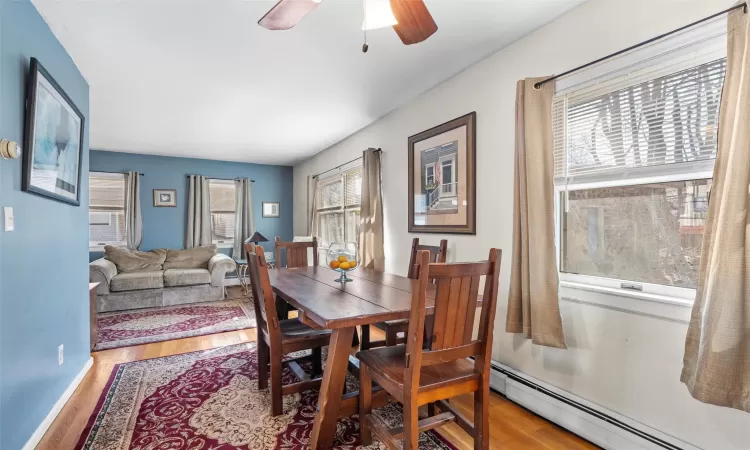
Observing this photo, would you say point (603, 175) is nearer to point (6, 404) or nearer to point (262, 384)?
point (262, 384)

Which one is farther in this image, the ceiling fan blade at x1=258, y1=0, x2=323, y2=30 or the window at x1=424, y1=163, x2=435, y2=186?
the window at x1=424, y1=163, x2=435, y2=186

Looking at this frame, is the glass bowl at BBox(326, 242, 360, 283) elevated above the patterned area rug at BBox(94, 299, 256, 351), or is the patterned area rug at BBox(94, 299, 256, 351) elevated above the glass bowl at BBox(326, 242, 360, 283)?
the glass bowl at BBox(326, 242, 360, 283)

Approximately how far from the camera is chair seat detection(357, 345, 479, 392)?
1.58 meters

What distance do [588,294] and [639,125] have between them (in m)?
0.92

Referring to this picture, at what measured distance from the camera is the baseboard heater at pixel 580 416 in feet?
5.69

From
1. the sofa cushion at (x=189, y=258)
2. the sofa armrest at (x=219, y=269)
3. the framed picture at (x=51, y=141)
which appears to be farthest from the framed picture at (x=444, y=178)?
the sofa cushion at (x=189, y=258)

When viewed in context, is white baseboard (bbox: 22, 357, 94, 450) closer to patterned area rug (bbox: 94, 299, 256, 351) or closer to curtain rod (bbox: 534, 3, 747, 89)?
patterned area rug (bbox: 94, 299, 256, 351)

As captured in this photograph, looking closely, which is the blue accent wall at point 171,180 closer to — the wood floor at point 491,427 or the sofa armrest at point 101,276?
the sofa armrest at point 101,276

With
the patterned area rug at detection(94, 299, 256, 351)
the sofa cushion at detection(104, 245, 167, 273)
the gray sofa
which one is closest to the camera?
the patterned area rug at detection(94, 299, 256, 351)

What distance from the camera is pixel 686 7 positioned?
1.64 metres

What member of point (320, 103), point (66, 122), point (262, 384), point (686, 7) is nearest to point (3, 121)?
point (66, 122)

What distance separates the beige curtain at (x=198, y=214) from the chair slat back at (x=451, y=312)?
587 centimetres

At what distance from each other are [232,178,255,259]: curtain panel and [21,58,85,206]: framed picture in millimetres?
3965

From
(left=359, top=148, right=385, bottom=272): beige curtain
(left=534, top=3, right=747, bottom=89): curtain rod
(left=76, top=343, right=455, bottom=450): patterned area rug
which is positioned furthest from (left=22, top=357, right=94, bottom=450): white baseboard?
(left=534, top=3, right=747, bottom=89): curtain rod
